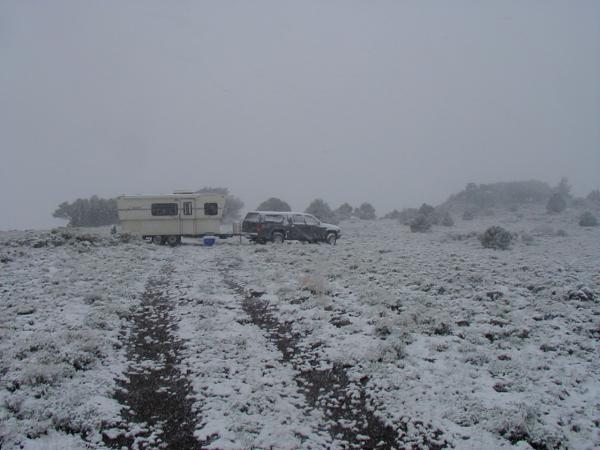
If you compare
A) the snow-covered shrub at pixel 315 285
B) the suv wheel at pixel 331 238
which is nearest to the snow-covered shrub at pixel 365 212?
the suv wheel at pixel 331 238

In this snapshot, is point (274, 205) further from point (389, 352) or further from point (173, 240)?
point (389, 352)

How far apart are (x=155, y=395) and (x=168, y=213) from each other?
1861 centimetres

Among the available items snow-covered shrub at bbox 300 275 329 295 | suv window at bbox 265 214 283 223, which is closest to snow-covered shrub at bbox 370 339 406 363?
snow-covered shrub at bbox 300 275 329 295

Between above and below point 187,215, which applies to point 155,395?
below

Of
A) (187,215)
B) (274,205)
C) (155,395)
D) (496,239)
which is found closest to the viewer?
(155,395)

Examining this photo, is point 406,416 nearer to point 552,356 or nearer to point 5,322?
point 552,356

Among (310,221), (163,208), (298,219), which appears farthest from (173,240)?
(310,221)

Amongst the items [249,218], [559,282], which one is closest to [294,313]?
[559,282]

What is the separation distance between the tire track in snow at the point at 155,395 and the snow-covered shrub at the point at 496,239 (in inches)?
760

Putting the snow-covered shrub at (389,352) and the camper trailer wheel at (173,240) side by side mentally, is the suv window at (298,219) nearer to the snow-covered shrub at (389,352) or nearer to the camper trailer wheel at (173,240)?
the camper trailer wheel at (173,240)

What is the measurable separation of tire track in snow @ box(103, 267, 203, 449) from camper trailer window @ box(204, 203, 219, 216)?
14.6 m

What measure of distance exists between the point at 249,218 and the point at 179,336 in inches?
591

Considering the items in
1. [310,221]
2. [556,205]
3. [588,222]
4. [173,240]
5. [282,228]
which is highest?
[556,205]

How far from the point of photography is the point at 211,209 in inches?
926
